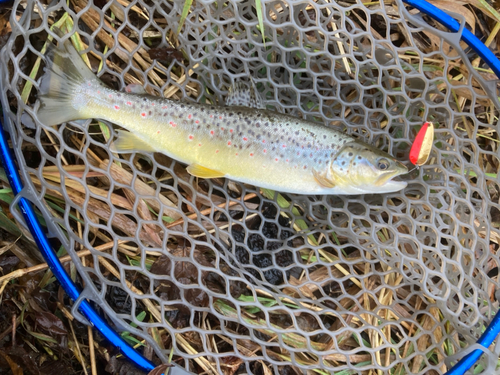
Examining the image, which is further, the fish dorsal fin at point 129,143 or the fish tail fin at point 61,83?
the fish dorsal fin at point 129,143

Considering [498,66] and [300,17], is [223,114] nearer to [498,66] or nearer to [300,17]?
[300,17]

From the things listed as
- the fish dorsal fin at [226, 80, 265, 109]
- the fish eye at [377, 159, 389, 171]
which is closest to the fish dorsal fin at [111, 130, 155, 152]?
the fish dorsal fin at [226, 80, 265, 109]

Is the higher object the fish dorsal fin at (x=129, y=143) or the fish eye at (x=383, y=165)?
the fish eye at (x=383, y=165)

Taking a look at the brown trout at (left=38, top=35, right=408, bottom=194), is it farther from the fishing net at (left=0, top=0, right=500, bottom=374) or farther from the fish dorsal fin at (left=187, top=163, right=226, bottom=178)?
the fishing net at (left=0, top=0, right=500, bottom=374)

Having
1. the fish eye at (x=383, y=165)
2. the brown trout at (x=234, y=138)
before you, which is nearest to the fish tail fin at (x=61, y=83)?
the brown trout at (x=234, y=138)

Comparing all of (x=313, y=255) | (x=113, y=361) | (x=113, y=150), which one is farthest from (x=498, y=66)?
(x=113, y=361)

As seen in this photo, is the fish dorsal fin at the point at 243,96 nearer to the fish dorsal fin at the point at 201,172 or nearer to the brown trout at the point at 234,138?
the brown trout at the point at 234,138

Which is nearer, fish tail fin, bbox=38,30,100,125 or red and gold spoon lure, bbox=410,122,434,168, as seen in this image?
fish tail fin, bbox=38,30,100,125
